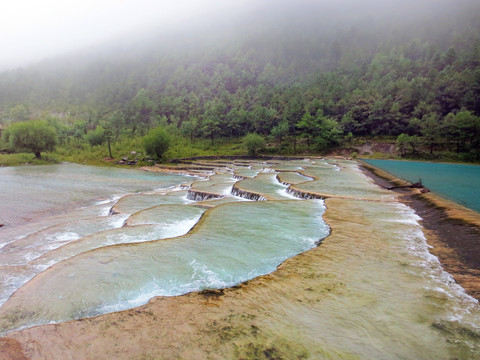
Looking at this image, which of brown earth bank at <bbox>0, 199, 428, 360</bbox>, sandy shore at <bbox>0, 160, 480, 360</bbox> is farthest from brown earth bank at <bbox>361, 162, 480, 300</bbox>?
brown earth bank at <bbox>0, 199, 428, 360</bbox>

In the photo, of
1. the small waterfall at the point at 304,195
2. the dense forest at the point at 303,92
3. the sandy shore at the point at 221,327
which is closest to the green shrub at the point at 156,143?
the dense forest at the point at 303,92

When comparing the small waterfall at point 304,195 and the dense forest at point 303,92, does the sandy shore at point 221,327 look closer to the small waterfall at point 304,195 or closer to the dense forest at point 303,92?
the small waterfall at point 304,195

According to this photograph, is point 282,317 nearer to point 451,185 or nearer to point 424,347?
point 424,347

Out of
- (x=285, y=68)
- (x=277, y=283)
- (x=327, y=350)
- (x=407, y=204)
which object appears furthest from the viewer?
(x=285, y=68)

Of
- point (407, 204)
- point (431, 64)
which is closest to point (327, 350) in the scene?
point (407, 204)

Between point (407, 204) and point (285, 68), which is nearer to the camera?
point (407, 204)

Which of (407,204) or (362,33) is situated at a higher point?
(362,33)

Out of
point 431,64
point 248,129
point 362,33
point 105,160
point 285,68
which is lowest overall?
point 105,160
